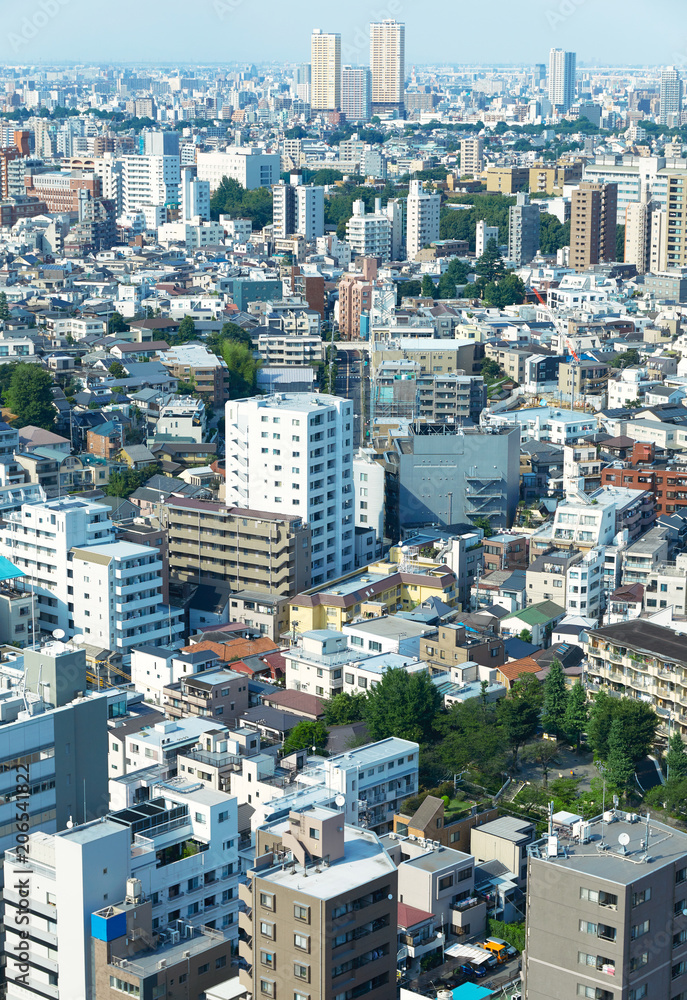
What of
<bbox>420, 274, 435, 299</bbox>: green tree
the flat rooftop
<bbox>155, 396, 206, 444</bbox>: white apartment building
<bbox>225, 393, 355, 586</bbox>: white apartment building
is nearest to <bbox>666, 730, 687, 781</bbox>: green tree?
the flat rooftop

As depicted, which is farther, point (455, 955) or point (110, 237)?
point (110, 237)

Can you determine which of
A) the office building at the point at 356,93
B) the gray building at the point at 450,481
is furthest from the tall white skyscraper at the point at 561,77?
the gray building at the point at 450,481

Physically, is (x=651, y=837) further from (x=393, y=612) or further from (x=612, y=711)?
(x=393, y=612)

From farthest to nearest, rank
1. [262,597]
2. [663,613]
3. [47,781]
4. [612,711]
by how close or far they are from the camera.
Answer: [262,597] < [663,613] < [612,711] < [47,781]

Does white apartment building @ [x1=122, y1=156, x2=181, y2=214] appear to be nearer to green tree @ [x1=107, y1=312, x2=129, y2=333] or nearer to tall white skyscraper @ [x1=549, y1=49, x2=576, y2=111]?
green tree @ [x1=107, y1=312, x2=129, y2=333]

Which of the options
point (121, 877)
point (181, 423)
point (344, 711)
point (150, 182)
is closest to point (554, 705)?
point (344, 711)

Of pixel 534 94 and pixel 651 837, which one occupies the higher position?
pixel 534 94

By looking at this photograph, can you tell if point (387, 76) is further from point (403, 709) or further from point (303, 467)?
point (403, 709)

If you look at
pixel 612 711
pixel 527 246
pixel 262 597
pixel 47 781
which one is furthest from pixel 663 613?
pixel 527 246

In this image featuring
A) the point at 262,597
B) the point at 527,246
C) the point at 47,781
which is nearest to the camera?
the point at 47,781
